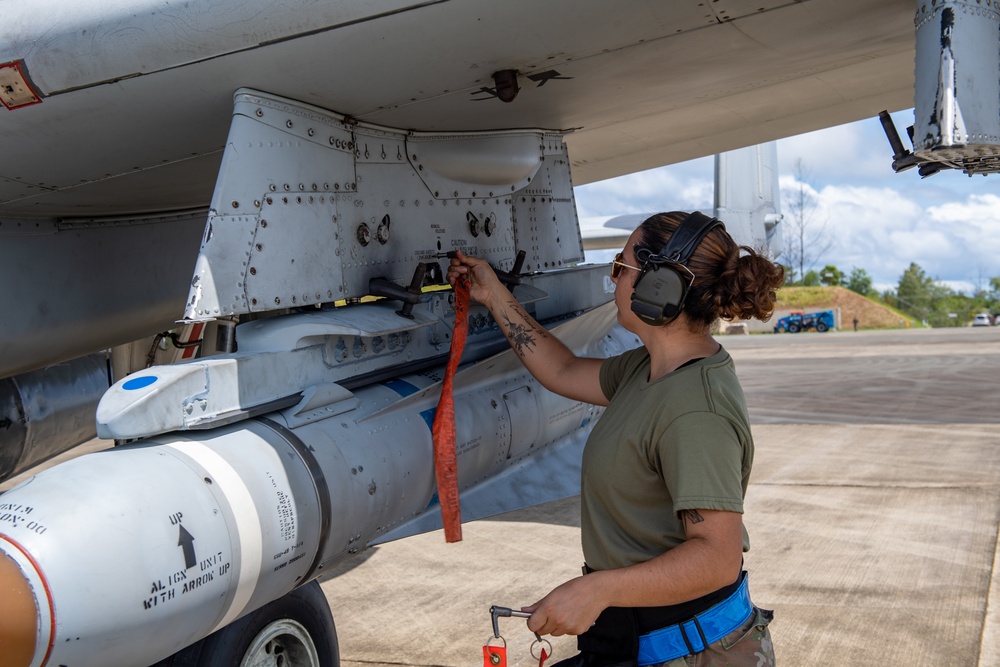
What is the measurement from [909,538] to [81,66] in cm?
568

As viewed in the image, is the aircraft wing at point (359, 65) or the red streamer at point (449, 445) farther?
the red streamer at point (449, 445)

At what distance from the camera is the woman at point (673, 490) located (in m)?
1.89

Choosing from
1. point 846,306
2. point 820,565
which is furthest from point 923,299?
point 820,565

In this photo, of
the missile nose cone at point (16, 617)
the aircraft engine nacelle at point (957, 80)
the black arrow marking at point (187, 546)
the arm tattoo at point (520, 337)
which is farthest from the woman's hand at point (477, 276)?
the missile nose cone at point (16, 617)

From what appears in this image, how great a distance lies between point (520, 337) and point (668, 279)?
1.07m

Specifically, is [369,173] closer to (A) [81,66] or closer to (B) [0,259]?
(A) [81,66]

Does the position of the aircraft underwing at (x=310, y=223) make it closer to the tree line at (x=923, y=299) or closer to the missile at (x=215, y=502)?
the missile at (x=215, y=502)

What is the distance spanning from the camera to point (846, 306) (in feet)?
145

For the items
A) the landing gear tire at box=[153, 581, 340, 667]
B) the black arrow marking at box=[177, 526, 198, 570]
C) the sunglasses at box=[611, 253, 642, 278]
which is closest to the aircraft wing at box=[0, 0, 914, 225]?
the sunglasses at box=[611, 253, 642, 278]

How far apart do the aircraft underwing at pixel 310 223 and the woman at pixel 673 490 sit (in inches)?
39.8

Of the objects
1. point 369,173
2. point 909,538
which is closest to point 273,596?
point 369,173

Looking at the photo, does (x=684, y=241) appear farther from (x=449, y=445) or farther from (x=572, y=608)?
(x=449, y=445)

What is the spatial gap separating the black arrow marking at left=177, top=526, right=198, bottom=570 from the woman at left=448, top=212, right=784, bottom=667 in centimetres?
94

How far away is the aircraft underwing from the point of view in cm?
237
